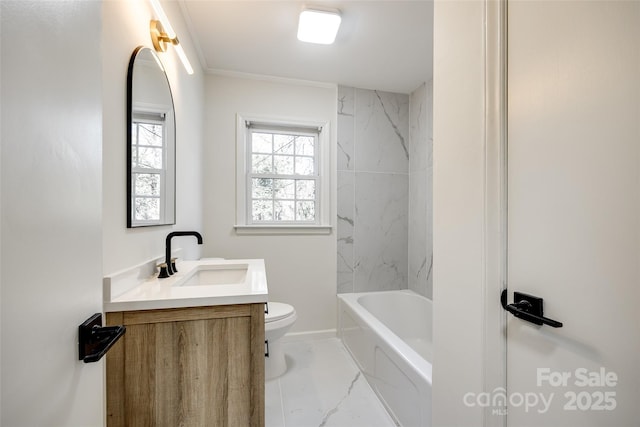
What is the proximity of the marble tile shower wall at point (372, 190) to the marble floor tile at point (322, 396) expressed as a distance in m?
0.76

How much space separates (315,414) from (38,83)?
1.93 m

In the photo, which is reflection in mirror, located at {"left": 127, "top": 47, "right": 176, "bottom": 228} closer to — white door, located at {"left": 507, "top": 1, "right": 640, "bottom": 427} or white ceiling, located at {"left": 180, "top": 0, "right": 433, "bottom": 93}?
white ceiling, located at {"left": 180, "top": 0, "right": 433, "bottom": 93}

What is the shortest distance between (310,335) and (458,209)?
2.16 metres

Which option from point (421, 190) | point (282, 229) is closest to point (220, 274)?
point (282, 229)

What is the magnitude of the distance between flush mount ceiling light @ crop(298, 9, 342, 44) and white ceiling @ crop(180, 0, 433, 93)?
5 cm

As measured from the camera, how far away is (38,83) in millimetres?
416

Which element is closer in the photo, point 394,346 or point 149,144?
point 149,144

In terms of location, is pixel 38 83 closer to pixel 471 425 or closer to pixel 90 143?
pixel 90 143

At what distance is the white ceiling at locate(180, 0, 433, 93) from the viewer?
69.9 inches

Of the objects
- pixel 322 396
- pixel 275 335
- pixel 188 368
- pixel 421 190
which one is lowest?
pixel 322 396

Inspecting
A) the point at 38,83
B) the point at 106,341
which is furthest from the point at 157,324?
the point at 38,83

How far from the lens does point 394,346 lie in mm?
1640

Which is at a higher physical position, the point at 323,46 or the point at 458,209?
the point at 323,46

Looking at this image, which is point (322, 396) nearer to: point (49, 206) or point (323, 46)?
point (49, 206)
